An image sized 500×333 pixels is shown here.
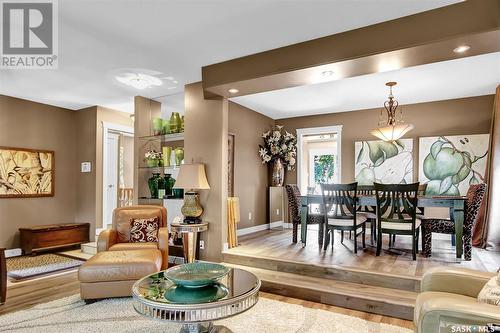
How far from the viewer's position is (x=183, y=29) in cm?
303

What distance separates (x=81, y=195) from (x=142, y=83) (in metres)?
3.00

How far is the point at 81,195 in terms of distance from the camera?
607cm

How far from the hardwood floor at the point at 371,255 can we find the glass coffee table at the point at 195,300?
1.77 metres

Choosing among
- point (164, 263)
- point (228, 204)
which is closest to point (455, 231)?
point (228, 204)

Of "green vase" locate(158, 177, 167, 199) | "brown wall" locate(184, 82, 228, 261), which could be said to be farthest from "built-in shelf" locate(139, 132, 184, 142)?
"green vase" locate(158, 177, 167, 199)

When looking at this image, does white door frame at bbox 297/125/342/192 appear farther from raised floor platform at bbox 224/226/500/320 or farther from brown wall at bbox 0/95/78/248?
brown wall at bbox 0/95/78/248

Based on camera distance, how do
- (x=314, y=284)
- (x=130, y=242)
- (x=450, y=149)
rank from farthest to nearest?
1. (x=450, y=149)
2. (x=130, y=242)
3. (x=314, y=284)

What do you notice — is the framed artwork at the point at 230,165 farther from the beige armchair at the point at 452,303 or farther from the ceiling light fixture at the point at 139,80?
the beige armchair at the point at 452,303

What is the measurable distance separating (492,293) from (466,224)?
2.47 m

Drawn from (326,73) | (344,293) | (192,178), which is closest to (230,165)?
(192,178)

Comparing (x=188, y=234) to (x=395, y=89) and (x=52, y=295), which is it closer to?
(x=52, y=295)

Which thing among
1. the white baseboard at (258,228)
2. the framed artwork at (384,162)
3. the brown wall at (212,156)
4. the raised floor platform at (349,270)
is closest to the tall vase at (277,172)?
the white baseboard at (258,228)

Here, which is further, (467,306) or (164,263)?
(164,263)

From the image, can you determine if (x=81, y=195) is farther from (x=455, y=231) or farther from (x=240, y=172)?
(x=455, y=231)
